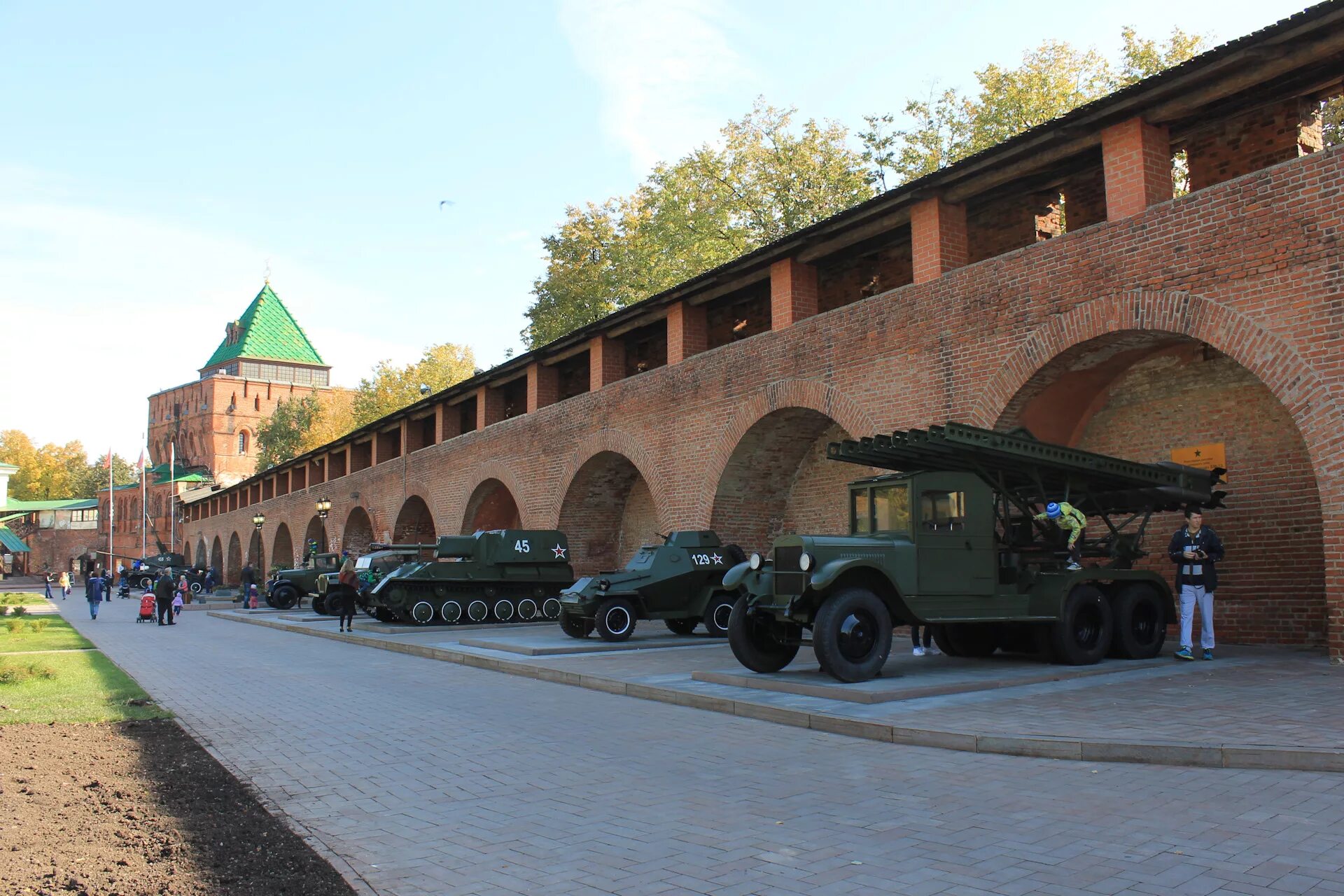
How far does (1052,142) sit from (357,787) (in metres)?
10.6

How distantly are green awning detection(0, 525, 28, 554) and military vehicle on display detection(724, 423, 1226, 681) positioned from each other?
88.6 m

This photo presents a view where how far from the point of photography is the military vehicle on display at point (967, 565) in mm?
8977

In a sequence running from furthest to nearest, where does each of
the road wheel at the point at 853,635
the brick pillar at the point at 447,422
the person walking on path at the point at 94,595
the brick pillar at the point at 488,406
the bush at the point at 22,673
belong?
the brick pillar at the point at 447,422 → the person walking on path at the point at 94,595 → the brick pillar at the point at 488,406 → the bush at the point at 22,673 → the road wheel at the point at 853,635

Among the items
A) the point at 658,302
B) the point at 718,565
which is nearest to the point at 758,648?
the point at 718,565

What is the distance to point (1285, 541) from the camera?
10.8m

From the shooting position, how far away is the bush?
10938 millimetres

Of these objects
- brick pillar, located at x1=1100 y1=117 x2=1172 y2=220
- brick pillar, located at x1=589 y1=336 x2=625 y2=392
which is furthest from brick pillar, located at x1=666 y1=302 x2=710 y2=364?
Result: brick pillar, located at x1=1100 y1=117 x2=1172 y2=220

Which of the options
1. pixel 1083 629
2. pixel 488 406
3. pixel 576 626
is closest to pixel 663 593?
pixel 576 626

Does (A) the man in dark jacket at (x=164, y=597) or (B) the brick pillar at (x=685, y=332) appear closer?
(B) the brick pillar at (x=685, y=332)

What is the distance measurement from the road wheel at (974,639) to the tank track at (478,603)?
10.5 m

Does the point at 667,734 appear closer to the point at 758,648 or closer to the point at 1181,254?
the point at 758,648

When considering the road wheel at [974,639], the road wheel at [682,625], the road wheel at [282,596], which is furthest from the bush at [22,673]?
the road wheel at [282,596]

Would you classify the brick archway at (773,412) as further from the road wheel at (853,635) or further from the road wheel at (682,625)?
the road wheel at (853,635)

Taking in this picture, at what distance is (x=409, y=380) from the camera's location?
57.2 m
